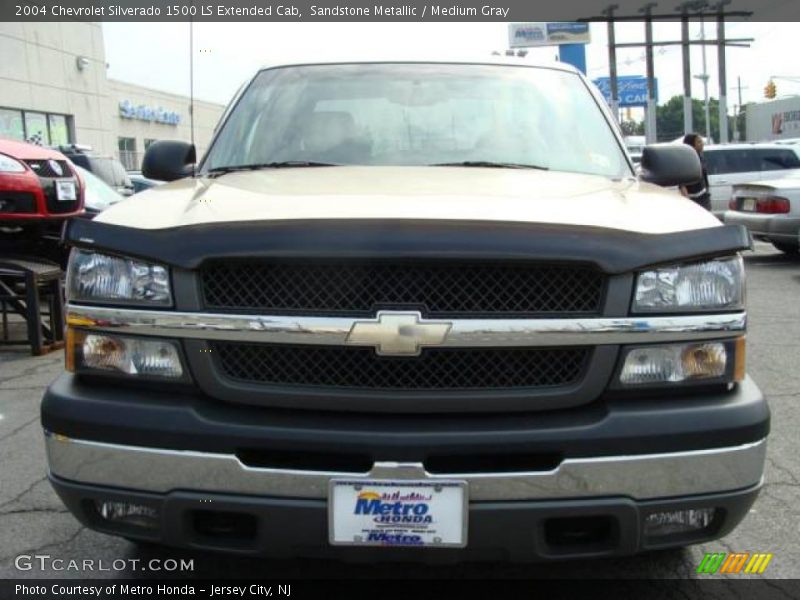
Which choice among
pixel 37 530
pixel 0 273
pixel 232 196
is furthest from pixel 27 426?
pixel 232 196

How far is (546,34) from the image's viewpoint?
4644 centimetres

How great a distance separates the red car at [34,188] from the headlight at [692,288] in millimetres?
5882

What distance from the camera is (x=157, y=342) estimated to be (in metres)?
2.26

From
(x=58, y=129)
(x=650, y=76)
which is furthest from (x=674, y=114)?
(x=58, y=129)

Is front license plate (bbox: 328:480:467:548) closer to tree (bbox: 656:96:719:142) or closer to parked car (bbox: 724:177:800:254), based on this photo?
parked car (bbox: 724:177:800:254)

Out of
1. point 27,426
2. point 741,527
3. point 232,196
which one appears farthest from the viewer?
point 27,426

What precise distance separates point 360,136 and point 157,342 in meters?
1.52

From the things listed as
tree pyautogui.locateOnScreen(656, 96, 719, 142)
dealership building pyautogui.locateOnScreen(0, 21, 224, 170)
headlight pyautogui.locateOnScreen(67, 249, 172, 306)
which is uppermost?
tree pyautogui.locateOnScreen(656, 96, 719, 142)

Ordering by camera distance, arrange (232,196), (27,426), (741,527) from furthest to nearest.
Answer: (27,426)
(741,527)
(232,196)

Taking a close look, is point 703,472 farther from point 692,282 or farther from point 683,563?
point 683,563

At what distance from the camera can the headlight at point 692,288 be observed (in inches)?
88.0

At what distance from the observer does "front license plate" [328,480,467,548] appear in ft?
6.91

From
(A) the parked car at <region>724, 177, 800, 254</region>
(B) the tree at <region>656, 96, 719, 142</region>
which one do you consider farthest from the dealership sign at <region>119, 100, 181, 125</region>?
(B) the tree at <region>656, 96, 719, 142</region>

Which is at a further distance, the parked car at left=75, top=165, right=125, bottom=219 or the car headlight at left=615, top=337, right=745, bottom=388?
the parked car at left=75, top=165, right=125, bottom=219
